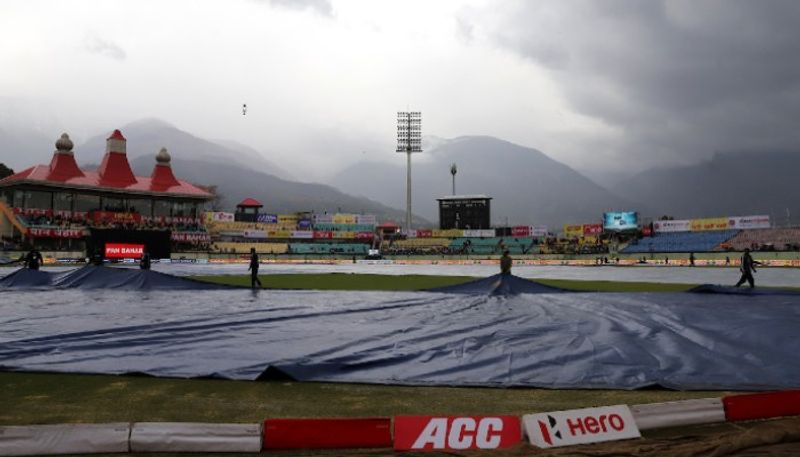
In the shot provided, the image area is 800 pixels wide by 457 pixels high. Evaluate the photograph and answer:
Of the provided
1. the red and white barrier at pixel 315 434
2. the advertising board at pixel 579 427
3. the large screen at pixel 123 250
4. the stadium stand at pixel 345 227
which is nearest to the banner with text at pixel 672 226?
the stadium stand at pixel 345 227

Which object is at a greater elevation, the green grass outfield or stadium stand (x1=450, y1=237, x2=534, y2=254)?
stadium stand (x1=450, y1=237, x2=534, y2=254)

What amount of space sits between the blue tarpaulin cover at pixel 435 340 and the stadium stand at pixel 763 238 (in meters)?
65.8

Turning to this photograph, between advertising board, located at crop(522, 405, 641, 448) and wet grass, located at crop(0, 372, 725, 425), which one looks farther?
wet grass, located at crop(0, 372, 725, 425)

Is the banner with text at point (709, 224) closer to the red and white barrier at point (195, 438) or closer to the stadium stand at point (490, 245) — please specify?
the stadium stand at point (490, 245)

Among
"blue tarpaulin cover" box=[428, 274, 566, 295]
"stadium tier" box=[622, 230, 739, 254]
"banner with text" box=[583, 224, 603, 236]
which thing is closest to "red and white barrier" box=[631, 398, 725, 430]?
"blue tarpaulin cover" box=[428, 274, 566, 295]

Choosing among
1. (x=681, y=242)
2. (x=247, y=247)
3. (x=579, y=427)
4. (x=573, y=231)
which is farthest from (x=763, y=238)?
(x=579, y=427)

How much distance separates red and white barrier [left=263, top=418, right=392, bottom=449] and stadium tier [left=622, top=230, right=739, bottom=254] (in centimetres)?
7483

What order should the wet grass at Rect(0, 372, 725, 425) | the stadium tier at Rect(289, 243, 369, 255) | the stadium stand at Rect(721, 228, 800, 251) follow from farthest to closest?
the stadium tier at Rect(289, 243, 369, 255) < the stadium stand at Rect(721, 228, 800, 251) < the wet grass at Rect(0, 372, 725, 425)

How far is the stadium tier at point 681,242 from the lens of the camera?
72.6 metres

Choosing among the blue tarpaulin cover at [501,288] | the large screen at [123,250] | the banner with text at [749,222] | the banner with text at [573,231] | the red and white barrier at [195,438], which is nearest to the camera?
the red and white barrier at [195,438]

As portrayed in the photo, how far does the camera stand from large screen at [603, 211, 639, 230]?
7900cm

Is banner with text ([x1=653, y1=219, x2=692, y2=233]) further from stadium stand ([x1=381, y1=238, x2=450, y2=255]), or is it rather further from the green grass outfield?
the green grass outfield

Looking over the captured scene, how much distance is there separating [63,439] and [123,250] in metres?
43.8

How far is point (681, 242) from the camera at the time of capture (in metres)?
74.9
